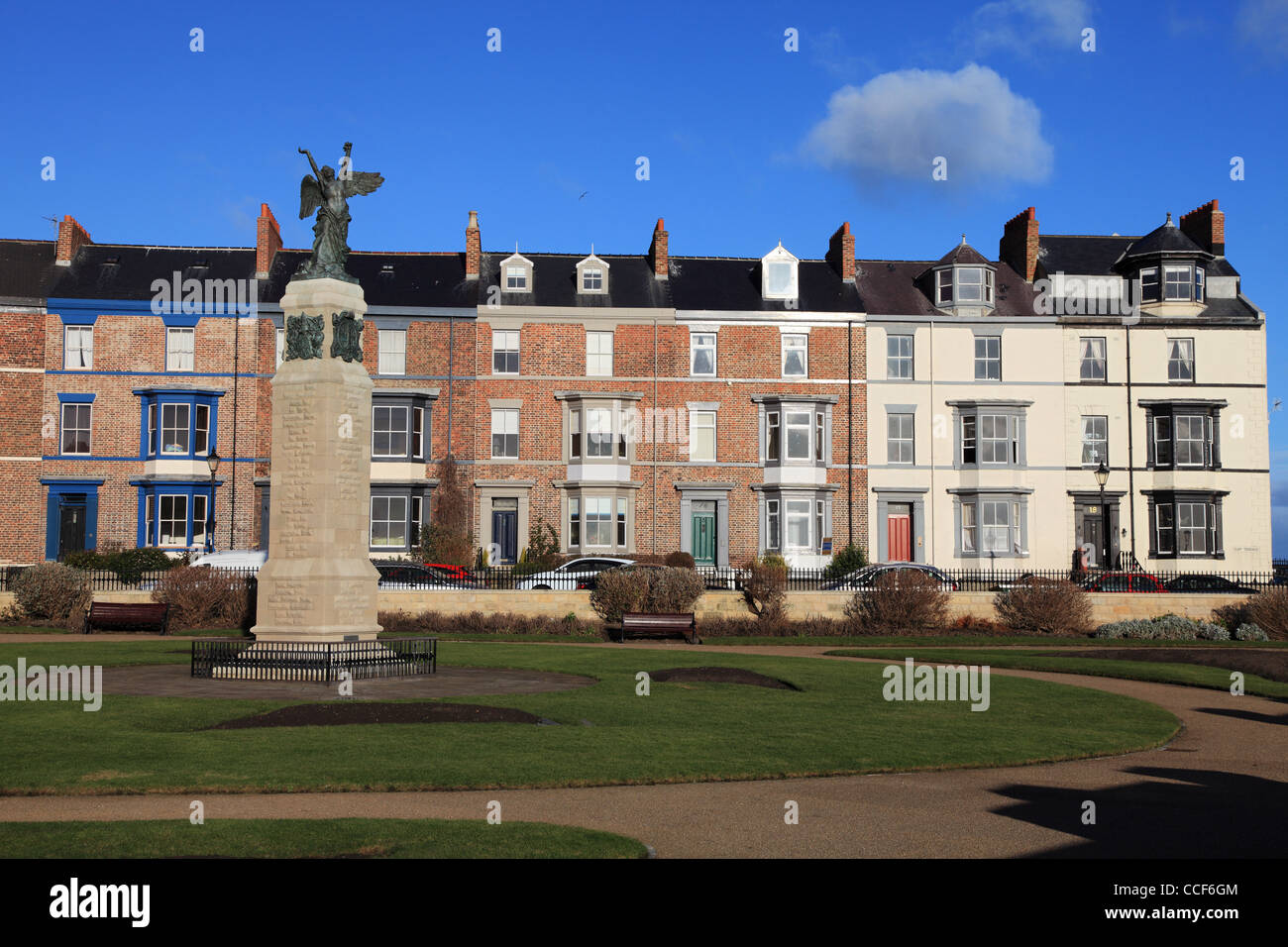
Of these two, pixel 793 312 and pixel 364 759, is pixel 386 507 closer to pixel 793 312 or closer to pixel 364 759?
pixel 793 312

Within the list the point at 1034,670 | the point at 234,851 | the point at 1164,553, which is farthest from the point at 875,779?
the point at 1164,553

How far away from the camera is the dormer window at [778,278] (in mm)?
48156

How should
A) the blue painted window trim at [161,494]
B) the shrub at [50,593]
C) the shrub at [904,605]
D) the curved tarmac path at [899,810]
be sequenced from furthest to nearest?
the blue painted window trim at [161,494]
the shrub at [904,605]
the shrub at [50,593]
the curved tarmac path at [899,810]

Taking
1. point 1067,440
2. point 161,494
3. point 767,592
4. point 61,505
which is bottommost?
point 767,592

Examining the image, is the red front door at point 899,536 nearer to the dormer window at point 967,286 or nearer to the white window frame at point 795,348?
the white window frame at point 795,348

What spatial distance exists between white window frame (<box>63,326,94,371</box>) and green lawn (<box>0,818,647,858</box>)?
41129 millimetres

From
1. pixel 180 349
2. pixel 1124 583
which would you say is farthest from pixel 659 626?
pixel 180 349

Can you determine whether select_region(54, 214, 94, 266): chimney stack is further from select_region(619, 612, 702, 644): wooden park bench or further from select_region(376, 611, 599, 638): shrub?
select_region(619, 612, 702, 644): wooden park bench

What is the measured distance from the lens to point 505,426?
153 feet

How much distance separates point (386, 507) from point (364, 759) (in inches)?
1348

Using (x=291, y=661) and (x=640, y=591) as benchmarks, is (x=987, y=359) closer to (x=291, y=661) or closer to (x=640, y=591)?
(x=640, y=591)

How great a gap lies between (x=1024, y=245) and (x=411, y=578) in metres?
31.6

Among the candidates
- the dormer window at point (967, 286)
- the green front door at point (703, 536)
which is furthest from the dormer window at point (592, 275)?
the dormer window at point (967, 286)

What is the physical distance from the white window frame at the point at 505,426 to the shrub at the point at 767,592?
16809mm
